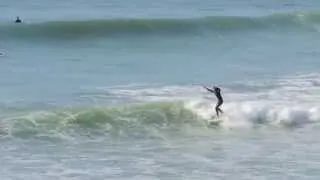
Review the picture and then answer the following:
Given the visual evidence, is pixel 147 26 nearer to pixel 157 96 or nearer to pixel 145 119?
pixel 157 96

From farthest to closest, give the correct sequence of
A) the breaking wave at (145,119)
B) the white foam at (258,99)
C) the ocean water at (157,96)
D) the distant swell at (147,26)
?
the distant swell at (147,26) < the white foam at (258,99) < the breaking wave at (145,119) < the ocean water at (157,96)

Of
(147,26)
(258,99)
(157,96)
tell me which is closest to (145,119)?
(157,96)

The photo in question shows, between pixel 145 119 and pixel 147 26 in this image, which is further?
pixel 147 26

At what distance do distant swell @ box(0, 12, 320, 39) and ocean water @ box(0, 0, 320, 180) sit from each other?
0.03m

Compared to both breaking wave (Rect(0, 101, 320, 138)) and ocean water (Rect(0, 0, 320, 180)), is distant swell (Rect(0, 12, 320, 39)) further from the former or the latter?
breaking wave (Rect(0, 101, 320, 138))

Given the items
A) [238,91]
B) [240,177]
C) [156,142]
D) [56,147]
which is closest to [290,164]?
[240,177]

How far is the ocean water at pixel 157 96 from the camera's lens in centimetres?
1342

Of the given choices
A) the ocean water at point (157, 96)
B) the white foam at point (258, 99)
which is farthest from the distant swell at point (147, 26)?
the white foam at point (258, 99)

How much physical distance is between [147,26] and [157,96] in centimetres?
958

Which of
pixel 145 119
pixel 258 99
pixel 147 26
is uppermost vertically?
pixel 147 26

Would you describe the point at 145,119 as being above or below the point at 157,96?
below

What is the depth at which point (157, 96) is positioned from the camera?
1748 cm

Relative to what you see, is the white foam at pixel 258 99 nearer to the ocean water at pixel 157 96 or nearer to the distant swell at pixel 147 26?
the ocean water at pixel 157 96

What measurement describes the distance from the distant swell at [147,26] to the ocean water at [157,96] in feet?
0.10
